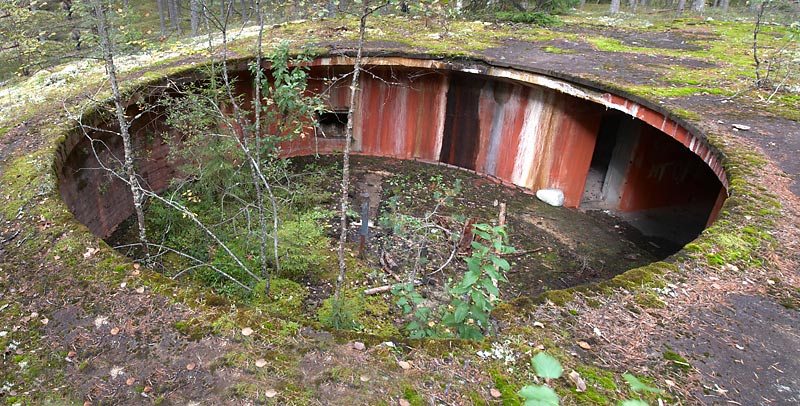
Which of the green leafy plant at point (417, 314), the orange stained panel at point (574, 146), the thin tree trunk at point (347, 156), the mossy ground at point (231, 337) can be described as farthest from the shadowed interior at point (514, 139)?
the green leafy plant at point (417, 314)

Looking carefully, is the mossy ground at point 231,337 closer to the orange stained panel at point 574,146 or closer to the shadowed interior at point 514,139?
the shadowed interior at point 514,139

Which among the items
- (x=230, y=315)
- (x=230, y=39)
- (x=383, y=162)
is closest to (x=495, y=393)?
(x=230, y=315)

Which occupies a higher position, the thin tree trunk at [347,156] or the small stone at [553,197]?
the thin tree trunk at [347,156]

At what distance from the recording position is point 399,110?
1099cm

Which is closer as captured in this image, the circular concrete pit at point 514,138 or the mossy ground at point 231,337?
the mossy ground at point 231,337

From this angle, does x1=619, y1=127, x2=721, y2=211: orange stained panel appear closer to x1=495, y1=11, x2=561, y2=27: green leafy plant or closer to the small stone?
the small stone

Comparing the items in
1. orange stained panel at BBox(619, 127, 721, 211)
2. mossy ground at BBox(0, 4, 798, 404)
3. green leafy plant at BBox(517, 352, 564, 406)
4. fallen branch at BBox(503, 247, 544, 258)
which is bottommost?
fallen branch at BBox(503, 247, 544, 258)

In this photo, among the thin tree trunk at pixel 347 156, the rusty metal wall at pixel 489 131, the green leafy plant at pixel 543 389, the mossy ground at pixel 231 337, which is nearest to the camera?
the green leafy plant at pixel 543 389

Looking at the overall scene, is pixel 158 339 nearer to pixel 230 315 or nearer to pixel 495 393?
pixel 230 315

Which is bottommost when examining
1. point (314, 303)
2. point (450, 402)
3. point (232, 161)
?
point (314, 303)

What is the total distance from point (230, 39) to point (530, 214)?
284 inches

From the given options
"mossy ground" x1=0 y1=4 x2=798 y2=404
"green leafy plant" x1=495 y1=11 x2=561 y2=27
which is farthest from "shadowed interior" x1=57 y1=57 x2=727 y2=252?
"mossy ground" x1=0 y1=4 x2=798 y2=404

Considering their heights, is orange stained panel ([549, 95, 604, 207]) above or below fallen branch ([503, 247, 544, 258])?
above

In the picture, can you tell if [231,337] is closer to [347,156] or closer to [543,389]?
[347,156]
